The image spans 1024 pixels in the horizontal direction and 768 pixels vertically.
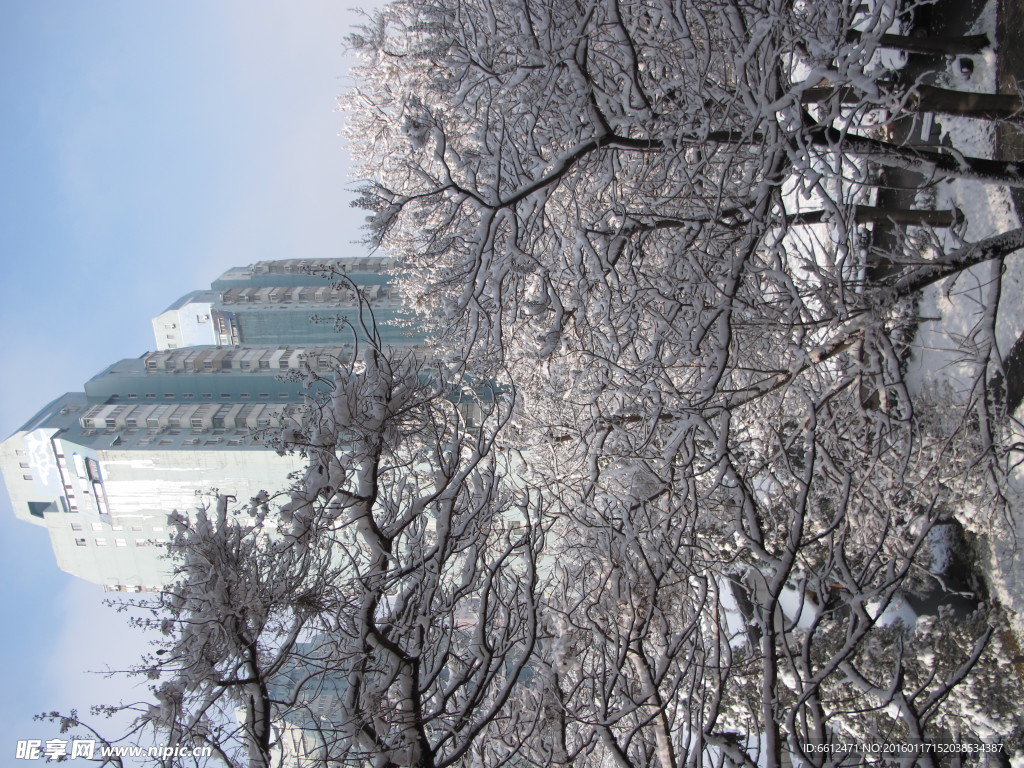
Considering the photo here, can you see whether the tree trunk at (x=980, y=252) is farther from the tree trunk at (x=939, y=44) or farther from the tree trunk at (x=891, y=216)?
the tree trunk at (x=939, y=44)

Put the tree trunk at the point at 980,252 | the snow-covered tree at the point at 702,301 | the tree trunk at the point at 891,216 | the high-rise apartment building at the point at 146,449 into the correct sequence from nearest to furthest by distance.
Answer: the snow-covered tree at the point at 702,301, the tree trunk at the point at 980,252, the tree trunk at the point at 891,216, the high-rise apartment building at the point at 146,449

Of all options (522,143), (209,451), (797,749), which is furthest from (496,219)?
(209,451)

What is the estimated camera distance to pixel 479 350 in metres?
10.5

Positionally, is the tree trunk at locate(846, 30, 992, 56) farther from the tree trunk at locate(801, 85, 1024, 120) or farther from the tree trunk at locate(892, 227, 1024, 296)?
the tree trunk at locate(892, 227, 1024, 296)

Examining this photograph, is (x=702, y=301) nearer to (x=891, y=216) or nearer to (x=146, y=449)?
(x=891, y=216)

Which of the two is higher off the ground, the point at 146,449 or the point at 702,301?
the point at 146,449

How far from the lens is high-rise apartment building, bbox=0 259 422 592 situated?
1013 inches

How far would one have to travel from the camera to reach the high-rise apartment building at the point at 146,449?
84.4 feet

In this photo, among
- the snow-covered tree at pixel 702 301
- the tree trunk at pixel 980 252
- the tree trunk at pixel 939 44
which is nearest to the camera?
the snow-covered tree at pixel 702 301

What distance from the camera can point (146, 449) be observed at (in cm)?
2609

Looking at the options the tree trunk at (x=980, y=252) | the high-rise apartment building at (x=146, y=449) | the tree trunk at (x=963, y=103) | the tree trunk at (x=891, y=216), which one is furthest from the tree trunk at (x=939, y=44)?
the high-rise apartment building at (x=146, y=449)

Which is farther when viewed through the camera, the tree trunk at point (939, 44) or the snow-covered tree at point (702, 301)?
the tree trunk at point (939, 44)

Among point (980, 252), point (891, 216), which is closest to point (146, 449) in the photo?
point (891, 216)

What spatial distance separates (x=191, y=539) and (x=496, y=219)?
4.43m
